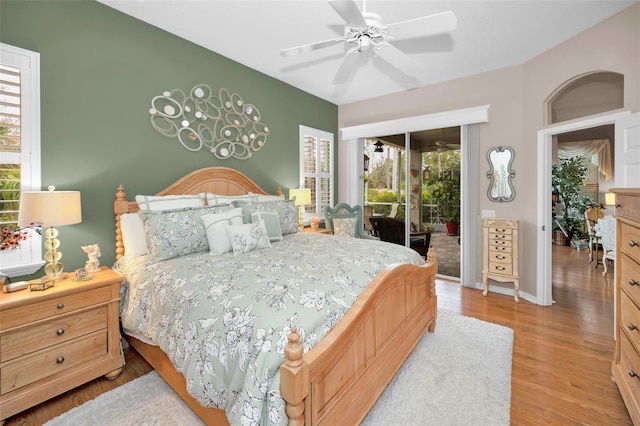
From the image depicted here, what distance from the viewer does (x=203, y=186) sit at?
3.30 meters

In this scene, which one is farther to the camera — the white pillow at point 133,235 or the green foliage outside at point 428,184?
the green foliage outside at point 428,184

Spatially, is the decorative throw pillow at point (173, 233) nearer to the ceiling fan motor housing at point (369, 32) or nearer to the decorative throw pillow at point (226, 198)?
the decorative throw pillow at point (226, 198)

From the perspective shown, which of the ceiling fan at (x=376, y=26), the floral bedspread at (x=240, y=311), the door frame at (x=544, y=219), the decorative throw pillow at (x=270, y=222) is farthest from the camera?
the door frame at (x=544, y=219)

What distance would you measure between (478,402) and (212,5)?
3.72 m

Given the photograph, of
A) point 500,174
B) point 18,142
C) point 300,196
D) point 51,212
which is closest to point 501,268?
point 500,174

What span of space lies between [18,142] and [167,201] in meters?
1.08

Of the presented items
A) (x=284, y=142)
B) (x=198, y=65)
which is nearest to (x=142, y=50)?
(x=198, y=65)

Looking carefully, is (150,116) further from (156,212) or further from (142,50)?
(156,212)

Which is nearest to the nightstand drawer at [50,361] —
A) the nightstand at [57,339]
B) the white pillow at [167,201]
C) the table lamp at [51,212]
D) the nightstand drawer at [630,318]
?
the nightstand at [57,339]

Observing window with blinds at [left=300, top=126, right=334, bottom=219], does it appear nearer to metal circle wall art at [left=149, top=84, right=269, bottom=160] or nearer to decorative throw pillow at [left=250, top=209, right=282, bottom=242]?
metal circle wall art at [left=149, top=84, right=269, bottom=160]

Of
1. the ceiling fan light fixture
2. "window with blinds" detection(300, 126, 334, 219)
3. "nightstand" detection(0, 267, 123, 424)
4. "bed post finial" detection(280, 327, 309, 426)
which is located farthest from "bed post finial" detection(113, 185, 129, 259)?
"window with blinds" detection(300, 126, 334, 219)

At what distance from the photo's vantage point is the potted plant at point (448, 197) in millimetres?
4660

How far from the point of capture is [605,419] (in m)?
1.77

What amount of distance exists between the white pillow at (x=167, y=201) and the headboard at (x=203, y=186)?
150mm
